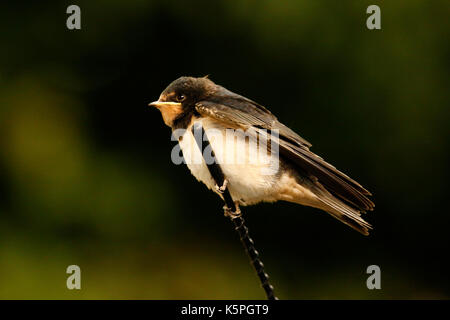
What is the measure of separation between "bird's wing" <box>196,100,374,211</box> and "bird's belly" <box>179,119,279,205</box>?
0.08 metres

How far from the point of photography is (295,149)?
139 inches

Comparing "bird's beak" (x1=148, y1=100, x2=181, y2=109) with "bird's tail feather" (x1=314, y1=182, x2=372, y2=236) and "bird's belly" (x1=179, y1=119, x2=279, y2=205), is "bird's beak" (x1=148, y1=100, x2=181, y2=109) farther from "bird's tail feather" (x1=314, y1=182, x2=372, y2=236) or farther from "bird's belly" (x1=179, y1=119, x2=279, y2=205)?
"bird's tail feather" (x1=314, y1=182, x2=372, y2=236)

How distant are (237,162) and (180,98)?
589mm

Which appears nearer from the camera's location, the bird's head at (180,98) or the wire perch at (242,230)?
the wire perch at (242,230)

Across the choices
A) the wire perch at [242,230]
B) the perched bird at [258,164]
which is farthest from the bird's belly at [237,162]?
the wire perch at [242,230]

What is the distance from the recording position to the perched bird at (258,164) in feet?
11.4

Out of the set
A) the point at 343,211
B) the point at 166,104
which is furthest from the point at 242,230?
the point at 166,104

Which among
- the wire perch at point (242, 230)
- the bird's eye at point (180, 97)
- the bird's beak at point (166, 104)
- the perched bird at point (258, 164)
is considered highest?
the bird's eye at point (180, 97)

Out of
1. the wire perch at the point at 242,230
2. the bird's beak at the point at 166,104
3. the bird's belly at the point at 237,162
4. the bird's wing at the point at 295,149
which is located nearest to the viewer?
the wire perch at the point at 242,230

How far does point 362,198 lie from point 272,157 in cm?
57

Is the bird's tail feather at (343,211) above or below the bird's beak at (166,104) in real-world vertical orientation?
below

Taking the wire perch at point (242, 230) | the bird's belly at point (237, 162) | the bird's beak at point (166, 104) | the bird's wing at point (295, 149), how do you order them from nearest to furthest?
the wire perch at point (242, 230), the bird's wing at point (295, 149), the bird's belly at point (237, 162), the bird's beak at point (166, 104)

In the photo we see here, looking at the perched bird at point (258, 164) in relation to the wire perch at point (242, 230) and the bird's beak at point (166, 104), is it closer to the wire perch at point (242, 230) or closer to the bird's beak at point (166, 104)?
the bird's beak at point (166, 104)

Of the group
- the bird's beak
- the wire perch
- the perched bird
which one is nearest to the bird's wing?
the perched bird
